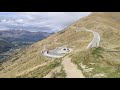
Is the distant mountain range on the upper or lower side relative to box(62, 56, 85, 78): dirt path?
lower

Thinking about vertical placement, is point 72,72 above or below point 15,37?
above

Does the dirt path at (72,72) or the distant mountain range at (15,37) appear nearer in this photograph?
the dirt path at (72,72)

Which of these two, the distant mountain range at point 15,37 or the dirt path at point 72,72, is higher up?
the dirt path at point 72,72

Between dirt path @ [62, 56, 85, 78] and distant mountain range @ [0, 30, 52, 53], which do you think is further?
distant mountain range @ [0, 30, 52, 53]

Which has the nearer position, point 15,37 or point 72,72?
point 72,72
